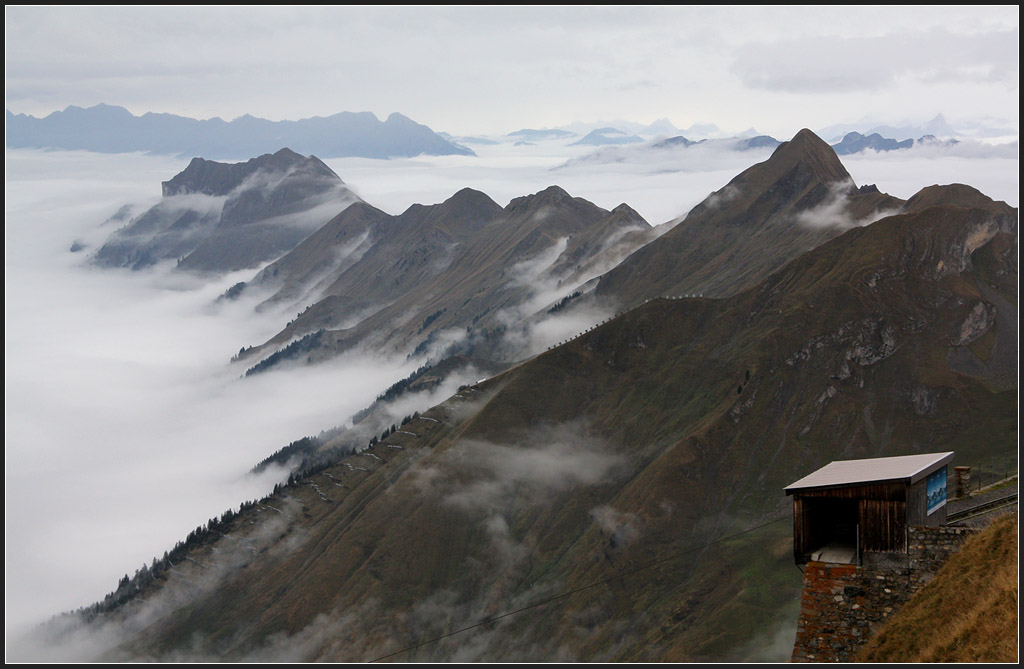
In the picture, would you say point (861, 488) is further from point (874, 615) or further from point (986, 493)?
point (986, 493)

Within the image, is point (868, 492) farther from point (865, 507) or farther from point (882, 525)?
point (882, 525)

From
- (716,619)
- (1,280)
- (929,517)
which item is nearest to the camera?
(929,517)

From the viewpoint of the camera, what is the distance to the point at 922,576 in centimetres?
3956

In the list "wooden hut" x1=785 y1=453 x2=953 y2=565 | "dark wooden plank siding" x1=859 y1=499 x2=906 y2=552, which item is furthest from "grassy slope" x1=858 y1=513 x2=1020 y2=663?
"wooden hut" x1=785 y1=453 x2=953 y2=565

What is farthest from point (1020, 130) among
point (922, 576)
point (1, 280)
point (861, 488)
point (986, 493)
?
point (1, 280)

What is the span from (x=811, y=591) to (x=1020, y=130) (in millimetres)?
22562

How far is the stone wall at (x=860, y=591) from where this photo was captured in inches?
1553

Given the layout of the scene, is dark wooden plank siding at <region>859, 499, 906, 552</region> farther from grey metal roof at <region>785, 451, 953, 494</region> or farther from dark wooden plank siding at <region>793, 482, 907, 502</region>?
grey metal roof at <region>785, 451, 953, 494</region>

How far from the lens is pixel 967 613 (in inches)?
1344

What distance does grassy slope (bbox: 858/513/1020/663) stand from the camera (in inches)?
1250

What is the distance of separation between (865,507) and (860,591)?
3.74 metres

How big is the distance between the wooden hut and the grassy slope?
295cm

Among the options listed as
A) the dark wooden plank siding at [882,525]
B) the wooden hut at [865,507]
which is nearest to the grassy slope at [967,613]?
the dark wooden plank siding at [882,525]

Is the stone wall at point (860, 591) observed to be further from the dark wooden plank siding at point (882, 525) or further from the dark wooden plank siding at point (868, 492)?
the dark wooden plank siding at point (868, 492)
